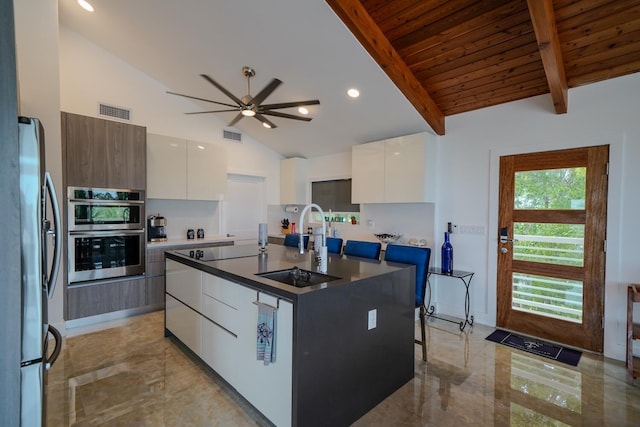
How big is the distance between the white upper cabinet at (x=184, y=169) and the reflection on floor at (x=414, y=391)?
2119mm

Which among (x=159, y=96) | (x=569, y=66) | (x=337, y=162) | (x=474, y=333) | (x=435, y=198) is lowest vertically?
(x=474, y=333)

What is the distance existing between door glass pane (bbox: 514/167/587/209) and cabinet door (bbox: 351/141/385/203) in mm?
1649

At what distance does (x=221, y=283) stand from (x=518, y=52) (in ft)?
10.9

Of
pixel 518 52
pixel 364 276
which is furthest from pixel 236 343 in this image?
pixel 518 52

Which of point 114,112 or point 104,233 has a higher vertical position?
point 114,112

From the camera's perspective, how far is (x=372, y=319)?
211 cm

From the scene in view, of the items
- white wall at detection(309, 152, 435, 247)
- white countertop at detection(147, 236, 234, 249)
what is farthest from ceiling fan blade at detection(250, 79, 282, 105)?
white wall at detection(309, 152, 435, 247)

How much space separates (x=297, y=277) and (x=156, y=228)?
127 inches

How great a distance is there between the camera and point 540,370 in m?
2.71

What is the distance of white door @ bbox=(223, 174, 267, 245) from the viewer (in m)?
5.60

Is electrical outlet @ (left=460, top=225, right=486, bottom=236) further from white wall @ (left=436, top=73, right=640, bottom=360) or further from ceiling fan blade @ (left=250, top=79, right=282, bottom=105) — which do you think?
ceiling fan blade @ (left=250, top=79, right=282, bottom=105)

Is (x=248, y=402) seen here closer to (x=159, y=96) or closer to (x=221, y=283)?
(x=221, y=283)

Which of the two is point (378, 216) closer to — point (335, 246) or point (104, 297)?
point (335, 246)

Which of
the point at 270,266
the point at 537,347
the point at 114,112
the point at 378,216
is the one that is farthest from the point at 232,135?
the point at 537,347
